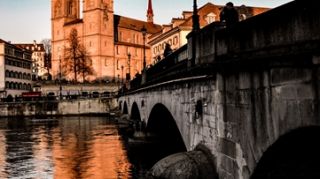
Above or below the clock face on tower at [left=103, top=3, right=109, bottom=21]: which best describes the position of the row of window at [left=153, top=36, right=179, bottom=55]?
below

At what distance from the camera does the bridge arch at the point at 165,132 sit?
1148 inches

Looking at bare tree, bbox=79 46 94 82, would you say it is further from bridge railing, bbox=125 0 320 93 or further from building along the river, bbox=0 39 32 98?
bridge railing, bbox=125 0 320 93

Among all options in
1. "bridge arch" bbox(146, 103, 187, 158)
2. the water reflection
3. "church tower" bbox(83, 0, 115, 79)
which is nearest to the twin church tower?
"church tower" bbox(83, 0, 115, 79)

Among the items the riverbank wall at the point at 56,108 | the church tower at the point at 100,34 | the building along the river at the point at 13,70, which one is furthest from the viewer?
the church tower at the point at 100,34

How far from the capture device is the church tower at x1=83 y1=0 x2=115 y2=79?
5290 inches

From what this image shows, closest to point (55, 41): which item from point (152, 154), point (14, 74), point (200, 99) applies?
point (14, 74)

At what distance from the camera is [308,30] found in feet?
21.1

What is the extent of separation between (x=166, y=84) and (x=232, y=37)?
33.7ft

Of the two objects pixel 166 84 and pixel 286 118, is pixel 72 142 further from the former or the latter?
pixel 286 118

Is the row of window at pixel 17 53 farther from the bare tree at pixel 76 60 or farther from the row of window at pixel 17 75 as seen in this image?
the bare tree at pixel 76 60

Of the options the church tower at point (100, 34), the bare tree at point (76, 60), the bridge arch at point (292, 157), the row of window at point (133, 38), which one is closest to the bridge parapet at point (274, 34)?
the bridge arch at point (292, 157)

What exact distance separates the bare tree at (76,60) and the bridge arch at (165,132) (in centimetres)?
9495

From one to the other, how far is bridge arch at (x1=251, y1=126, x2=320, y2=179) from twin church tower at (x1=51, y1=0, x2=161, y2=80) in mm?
117352

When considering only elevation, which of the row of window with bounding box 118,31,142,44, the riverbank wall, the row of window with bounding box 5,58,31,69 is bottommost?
the riverbank wall
